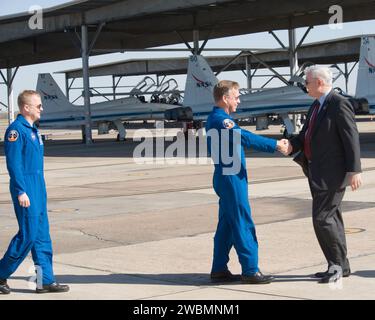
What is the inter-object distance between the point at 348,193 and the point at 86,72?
94.8ft

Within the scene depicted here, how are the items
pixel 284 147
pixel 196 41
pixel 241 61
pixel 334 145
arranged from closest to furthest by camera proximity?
pixel 334 145 < pixel 284 147 < pixel 196 41 < pixel 241 61

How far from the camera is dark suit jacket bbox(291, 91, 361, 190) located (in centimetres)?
762

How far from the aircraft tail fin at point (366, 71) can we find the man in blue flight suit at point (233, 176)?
2800cm

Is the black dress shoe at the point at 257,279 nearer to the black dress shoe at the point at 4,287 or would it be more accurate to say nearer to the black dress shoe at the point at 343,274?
the black dress shoe at the point at 343,274

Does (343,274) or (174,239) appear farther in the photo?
(174,239)

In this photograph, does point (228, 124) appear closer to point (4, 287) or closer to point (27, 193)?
point (27, 193)

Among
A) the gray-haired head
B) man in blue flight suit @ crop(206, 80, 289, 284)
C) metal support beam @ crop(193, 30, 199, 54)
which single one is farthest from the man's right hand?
metal support beam @ crop(193, 30, 199, 54)

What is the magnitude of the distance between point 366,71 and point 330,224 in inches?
1121

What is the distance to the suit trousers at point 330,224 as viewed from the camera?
771 cm

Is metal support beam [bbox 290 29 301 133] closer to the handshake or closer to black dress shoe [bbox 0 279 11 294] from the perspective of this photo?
the handshake

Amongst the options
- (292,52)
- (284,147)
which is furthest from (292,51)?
(284,147)

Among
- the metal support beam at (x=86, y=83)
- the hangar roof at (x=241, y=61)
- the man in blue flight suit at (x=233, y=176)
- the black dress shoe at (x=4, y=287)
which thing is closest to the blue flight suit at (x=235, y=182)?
the man in blue flight suit at (x=233, y=176)

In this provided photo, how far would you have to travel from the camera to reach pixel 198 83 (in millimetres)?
41406
